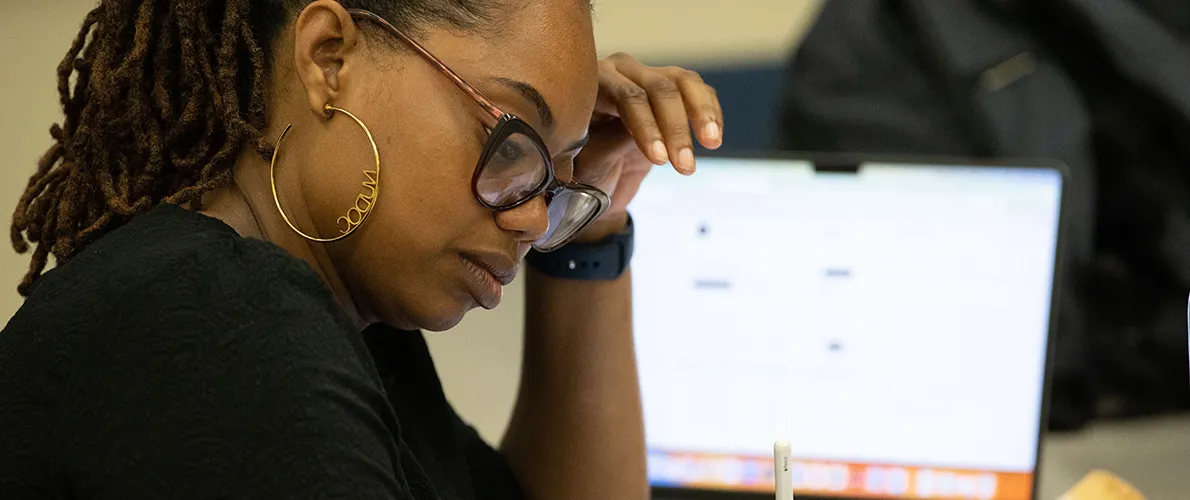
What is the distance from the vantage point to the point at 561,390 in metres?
1.23

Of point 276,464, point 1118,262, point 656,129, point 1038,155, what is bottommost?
point 1118,262

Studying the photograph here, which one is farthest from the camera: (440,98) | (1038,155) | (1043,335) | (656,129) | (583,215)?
(1038,155)

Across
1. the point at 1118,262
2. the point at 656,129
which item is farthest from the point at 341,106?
the point at 1118,262

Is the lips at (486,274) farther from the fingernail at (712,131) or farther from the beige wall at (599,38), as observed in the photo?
the beige wall at (599,38)

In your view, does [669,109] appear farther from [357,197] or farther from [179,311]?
[179,311]

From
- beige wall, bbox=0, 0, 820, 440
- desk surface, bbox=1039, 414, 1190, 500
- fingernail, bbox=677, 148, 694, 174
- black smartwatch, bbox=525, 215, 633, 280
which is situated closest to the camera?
fingernail, bbox=677, 148, 694, 174

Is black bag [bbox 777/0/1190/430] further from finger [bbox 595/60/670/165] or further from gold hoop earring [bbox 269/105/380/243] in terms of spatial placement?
gold hoop earring [bbox 269/105/380/243]

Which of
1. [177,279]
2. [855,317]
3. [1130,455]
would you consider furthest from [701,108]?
[1130,455]

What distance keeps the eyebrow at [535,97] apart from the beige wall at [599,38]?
0.38 meters

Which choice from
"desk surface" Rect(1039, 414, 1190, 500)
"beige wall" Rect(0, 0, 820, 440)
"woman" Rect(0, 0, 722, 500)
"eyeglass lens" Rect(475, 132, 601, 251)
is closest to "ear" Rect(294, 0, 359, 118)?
"woman" Rect(0, 0, 722, 500)

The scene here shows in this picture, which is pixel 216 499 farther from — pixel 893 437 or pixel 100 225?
pixel 893 437

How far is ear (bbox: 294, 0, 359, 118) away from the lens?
2.65 ft

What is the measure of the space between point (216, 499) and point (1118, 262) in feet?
4.43

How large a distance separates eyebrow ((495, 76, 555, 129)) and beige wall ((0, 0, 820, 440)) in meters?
0.38
